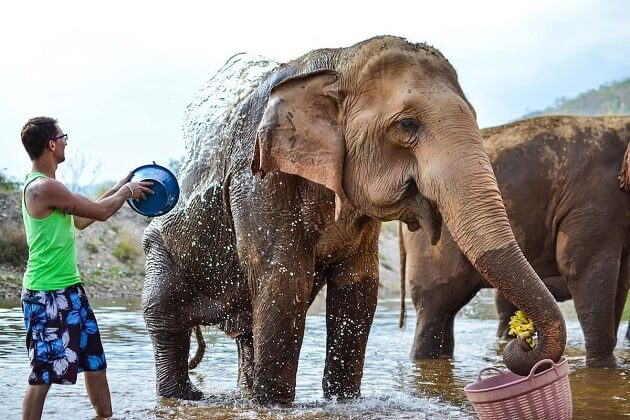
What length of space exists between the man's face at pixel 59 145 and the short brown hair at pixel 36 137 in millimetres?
35

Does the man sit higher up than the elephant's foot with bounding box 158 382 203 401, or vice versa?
the man

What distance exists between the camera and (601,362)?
10297 mm

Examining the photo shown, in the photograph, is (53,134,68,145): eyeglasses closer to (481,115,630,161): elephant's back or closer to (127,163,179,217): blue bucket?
(127,163,179,217): blue bucket

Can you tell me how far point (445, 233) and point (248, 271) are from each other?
4.08m

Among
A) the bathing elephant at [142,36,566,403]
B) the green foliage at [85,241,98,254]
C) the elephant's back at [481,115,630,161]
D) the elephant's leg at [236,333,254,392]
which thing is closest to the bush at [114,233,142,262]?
the green foliage at [85,241,98,254]

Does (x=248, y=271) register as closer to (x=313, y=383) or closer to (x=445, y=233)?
(x=313, y=383)

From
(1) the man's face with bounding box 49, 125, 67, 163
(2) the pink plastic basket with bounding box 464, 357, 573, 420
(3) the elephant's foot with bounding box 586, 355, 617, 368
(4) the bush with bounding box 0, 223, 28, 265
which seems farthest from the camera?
(4) the bush with bounding box 0, 223, 28, 265

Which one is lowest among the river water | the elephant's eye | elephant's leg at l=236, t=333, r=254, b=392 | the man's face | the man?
the river water

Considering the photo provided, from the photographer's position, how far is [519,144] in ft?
36.4

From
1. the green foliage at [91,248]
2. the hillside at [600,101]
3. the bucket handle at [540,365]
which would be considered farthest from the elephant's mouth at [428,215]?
the hillside at [600,101]

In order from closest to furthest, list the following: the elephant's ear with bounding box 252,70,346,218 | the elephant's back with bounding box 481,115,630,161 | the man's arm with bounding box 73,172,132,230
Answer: the elephant's ear with bounding box 252,70,346,218, the man's arm with bounding box 73,172,132,230, the elephant's back with bounding box 481,115,630,161

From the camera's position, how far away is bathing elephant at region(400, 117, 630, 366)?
1045 centimetres

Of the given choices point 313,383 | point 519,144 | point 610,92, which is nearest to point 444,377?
point 313,383

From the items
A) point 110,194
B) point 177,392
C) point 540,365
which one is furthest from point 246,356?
point 540,365
